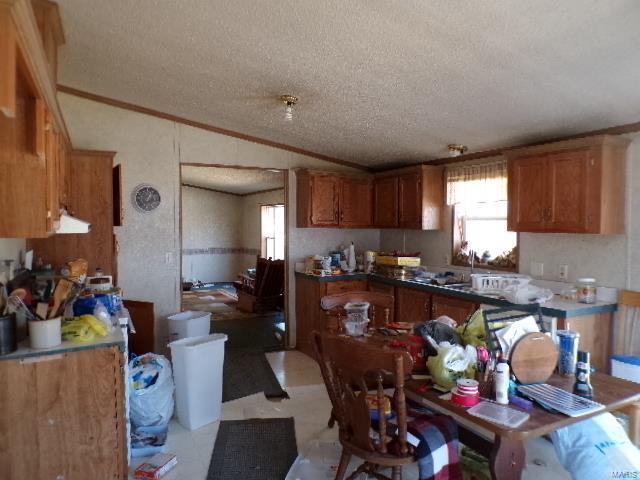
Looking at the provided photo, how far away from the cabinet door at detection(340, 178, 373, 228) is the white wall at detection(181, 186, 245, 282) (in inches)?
227

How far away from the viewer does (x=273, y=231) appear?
9.40m

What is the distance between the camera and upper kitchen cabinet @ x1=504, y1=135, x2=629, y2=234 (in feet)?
10.4

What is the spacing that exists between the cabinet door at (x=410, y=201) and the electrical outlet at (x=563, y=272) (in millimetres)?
1464

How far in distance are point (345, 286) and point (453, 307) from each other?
1354 millimetres

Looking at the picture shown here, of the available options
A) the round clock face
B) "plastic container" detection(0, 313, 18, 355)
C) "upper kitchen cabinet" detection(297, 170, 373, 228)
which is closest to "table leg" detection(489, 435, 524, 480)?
"plastic container" detection(0, 313, 18, 355)

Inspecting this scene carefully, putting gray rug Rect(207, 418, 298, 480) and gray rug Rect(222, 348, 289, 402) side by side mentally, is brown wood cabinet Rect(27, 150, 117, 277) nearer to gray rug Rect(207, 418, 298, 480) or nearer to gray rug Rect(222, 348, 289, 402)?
gray rug Rect(222, 348, 289, 402)

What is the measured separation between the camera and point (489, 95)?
297cm

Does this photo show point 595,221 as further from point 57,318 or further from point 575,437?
point 57,318

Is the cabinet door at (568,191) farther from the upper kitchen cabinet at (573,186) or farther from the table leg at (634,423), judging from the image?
the table leg at (634,423)

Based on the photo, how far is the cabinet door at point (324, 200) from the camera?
5.09m

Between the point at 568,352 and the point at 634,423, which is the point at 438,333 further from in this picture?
the point at 634,423

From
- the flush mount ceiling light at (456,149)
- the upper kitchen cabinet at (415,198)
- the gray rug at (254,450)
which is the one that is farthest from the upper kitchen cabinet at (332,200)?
the gray rug at (254,450)

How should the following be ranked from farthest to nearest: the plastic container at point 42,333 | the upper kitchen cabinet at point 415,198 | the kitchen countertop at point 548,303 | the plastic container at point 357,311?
the upper kitchen cabinet at point 415,198 → the kitchen countertop at point 548,303 → the plastic container at point 357,311 → the plastic container at point 42,333

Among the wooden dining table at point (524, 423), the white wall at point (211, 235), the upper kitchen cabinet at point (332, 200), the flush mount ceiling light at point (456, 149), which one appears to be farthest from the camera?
the white wall at point (211, 235)
